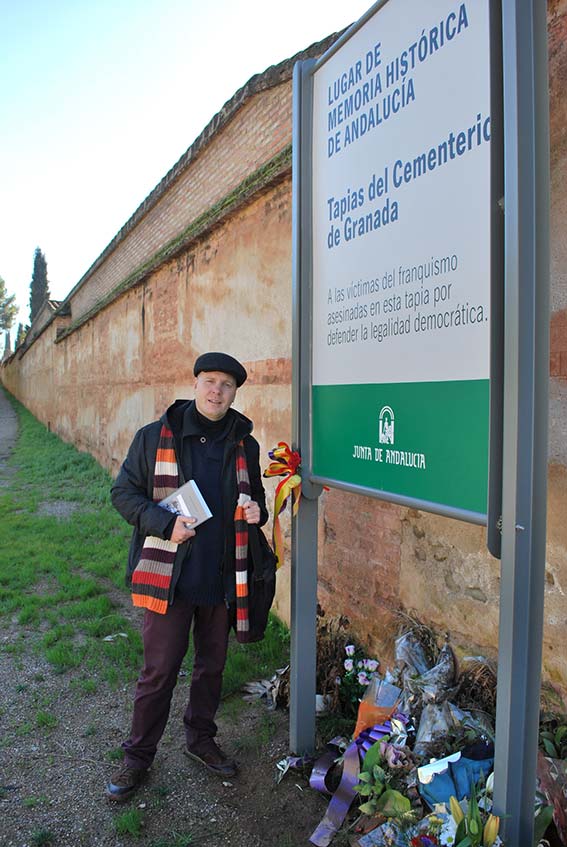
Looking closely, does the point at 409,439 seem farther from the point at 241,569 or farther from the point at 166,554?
the point at 166,554

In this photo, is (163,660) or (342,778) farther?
(163,660)

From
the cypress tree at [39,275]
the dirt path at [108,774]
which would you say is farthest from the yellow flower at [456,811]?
the cypress tree at [39,275]

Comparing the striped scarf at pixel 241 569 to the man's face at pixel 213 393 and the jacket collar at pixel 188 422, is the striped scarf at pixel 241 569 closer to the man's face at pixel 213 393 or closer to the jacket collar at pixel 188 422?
the jacket collar at pixel 188 422

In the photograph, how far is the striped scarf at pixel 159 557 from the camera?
290 centimetres

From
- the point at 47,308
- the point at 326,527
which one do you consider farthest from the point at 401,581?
the point at 47,308

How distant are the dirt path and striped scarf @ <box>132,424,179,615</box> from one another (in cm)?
87

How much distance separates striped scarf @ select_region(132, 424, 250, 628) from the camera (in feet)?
9.53

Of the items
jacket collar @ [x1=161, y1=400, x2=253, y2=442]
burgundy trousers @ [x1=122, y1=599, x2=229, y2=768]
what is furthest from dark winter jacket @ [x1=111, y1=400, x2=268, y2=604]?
burgundy trousers @ [x1=122, y1=599, x2=229, y2=768]

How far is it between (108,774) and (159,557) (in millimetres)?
1143

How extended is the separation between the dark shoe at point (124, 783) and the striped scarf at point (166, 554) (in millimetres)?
750

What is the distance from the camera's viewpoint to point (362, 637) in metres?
3.88

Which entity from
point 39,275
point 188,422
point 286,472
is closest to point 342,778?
point 286,472

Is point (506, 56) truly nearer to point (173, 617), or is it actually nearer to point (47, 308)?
point (173, 617)

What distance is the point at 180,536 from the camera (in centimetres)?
287
